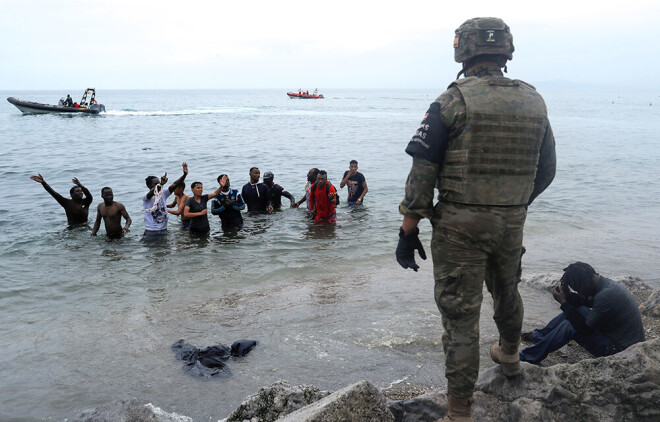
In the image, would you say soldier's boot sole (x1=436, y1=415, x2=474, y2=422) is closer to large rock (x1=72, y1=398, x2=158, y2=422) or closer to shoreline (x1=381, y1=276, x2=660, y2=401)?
shoreline (x1=381, y1=276, x2=660, y2=401)

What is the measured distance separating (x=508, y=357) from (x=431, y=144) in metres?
1.46

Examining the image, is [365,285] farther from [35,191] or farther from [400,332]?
[35,191]

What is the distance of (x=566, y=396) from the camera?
10.2 feet

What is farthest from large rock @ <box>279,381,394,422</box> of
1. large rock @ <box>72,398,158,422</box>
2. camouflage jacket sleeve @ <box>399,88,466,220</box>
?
large rock @ <box>72,398,158,422</box>

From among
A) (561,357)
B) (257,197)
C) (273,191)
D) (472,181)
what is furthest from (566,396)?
(273,191)

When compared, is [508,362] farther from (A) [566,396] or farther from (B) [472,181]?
(B) [472,181]

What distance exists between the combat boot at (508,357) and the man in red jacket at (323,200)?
7538 mm

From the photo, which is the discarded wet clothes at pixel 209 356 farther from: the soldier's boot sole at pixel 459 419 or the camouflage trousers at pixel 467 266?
the camouflage trousers at pixel 467 266

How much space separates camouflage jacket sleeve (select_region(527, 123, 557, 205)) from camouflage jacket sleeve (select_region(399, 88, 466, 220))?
63cm

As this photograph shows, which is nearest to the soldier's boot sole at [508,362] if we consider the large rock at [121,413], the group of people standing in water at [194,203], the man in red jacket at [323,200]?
the large rock at [121,413]

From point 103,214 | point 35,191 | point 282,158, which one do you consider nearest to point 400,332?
point 103,214

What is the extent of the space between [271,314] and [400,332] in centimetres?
173

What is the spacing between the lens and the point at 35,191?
656 inches

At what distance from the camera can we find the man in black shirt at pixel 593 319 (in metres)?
4.28
